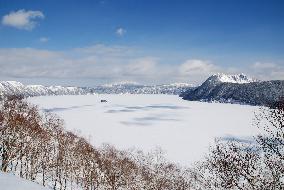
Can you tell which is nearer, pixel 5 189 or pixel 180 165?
pixel 5 189

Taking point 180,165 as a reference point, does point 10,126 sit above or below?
above

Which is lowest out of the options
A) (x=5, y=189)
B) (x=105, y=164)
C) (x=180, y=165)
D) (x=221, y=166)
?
(x=180, y=165)

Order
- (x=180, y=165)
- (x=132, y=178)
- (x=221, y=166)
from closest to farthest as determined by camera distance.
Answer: (x=221, y=166) → (x=132, y=178) → (x=180, y=165)

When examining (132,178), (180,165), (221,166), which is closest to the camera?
(221,166)

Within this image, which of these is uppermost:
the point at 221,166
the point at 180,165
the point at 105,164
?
the point at 221,166

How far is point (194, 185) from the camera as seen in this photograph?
112m

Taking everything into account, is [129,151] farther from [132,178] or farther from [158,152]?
[132,178]

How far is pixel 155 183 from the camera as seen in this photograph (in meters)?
105

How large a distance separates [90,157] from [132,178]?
19.4m

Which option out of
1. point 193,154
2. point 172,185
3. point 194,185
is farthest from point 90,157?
point 193,154

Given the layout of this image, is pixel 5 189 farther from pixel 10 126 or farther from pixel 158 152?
pixel 158 152

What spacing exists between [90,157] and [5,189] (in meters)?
98.1

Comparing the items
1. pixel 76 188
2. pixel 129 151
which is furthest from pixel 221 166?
pixel 129 151

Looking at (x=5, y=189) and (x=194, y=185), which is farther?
(x=194, y=185)
